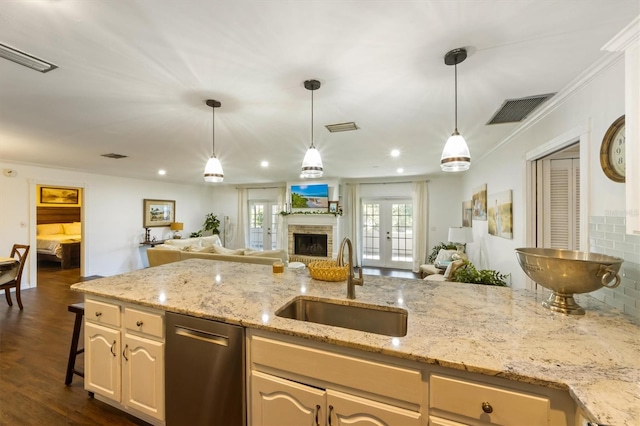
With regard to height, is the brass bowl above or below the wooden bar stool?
above

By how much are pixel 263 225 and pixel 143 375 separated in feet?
22.1

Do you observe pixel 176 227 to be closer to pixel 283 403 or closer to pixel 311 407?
pixel 283 403

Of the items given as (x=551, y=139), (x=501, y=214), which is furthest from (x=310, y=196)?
(x=551, y=139)

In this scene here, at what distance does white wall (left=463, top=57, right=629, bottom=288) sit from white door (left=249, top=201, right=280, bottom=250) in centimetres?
563

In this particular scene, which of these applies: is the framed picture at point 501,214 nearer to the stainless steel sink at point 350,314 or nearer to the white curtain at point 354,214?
the stainless steel sink at point 350,314

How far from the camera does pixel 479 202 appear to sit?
4.59 m

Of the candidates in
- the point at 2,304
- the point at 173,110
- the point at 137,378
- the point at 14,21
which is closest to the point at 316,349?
the point at 137,378

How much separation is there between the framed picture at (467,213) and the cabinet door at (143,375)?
550 cm

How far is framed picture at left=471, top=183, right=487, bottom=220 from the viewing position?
14.0 feet

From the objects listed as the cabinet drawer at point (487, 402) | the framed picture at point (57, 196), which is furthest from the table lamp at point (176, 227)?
the cabinet drawer at point (487, 402)

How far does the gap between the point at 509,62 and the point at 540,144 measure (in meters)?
1.27

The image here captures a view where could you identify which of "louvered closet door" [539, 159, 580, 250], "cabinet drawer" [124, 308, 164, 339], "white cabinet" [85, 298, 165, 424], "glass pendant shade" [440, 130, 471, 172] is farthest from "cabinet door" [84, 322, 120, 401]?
"louvered closet door" [539, 159, 580, 250]

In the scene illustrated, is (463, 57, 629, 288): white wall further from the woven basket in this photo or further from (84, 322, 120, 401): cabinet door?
(84, 322, 120, 401): cabinet door

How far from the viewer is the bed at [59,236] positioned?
647cm
